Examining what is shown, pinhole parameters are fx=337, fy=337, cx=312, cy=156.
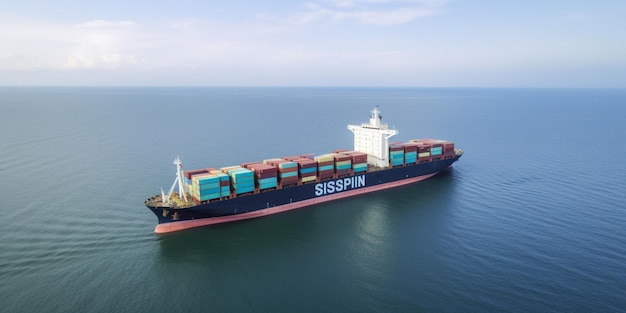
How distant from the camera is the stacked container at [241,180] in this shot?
1449 inches

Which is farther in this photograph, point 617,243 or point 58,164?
point 58,164

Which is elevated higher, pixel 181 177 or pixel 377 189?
pixel 181 177

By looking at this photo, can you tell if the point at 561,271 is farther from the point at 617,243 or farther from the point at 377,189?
the point at 377,189

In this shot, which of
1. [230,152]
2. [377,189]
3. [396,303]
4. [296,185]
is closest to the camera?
[396,303]

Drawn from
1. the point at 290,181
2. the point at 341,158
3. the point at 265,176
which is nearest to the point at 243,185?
the point at 265,176

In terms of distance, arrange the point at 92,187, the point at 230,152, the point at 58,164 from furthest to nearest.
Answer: the point at 230,152
the point at 58,164
the point at 92,187

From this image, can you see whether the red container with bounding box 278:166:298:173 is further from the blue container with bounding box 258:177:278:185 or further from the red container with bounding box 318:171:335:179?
the red container with bounding box 318:171:335:179

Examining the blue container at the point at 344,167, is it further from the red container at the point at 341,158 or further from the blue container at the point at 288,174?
the blue container at the point at 288,174

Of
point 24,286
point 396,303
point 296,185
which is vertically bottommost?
point 396,303

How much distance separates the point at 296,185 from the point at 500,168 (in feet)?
120

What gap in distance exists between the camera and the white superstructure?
49.6 metres

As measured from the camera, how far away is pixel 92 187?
144ft

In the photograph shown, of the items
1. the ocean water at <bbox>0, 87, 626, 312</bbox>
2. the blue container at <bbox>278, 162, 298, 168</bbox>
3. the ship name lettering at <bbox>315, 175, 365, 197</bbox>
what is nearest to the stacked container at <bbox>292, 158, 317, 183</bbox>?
the blue container at <bbox>278, 162, 298, 168</bbox>

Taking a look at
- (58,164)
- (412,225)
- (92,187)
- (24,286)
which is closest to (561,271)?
(412,225)
